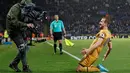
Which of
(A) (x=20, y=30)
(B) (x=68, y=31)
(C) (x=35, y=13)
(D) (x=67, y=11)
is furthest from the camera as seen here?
(D) (x=67, y=11)

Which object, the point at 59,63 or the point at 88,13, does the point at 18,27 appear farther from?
the point at 88,13

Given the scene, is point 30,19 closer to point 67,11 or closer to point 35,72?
point 35,72

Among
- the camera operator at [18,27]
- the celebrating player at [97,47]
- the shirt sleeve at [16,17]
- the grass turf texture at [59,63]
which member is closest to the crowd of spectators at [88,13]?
the grass turf texture at [59,63]

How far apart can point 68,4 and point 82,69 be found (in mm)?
61821

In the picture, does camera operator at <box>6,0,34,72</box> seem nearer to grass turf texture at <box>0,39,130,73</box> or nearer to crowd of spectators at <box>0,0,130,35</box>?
grass turf texture at <box>0,39,130,73</box>

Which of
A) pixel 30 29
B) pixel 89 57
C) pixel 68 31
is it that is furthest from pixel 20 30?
pixel 68 31

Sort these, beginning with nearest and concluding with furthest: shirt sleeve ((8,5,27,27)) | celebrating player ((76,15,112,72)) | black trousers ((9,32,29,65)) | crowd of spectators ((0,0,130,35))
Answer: shirt sleeve ((8,5,27,27))
celebrating player ((76,15,112,72))
black trousers ((9,32,29,65))
crowd of spectators ((0,0,130,35))

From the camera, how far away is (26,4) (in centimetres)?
1111

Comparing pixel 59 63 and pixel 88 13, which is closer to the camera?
pixel 59 63

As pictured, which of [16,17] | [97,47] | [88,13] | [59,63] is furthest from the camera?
[88,13]

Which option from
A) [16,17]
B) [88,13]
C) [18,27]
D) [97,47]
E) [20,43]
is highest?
[16,17]

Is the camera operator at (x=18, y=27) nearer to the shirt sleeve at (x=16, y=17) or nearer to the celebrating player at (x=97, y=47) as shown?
the shirt sleeve at (x=16, y=17)

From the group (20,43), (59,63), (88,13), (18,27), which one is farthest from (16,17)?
(88,13)

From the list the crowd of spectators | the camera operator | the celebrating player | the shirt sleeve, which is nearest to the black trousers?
the camera operator
